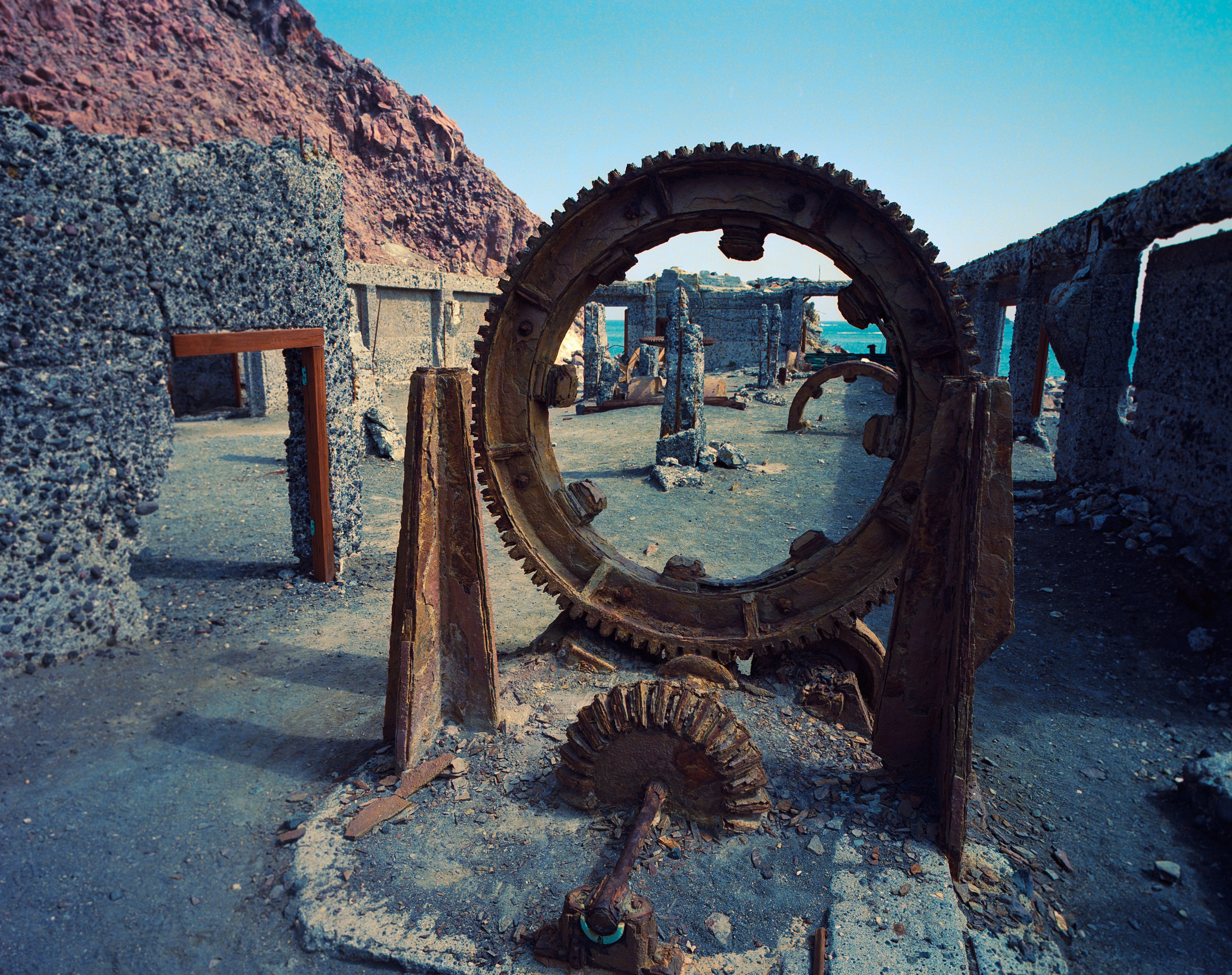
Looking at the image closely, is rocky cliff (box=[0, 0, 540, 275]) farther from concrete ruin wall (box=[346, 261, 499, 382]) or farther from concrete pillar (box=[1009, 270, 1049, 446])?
concrete pillar (box=[1009, 270, 1049, 446])

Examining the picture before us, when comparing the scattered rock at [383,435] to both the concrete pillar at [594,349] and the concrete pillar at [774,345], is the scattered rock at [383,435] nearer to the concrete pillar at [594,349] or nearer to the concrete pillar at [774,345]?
the concrete pillar at [594,349]

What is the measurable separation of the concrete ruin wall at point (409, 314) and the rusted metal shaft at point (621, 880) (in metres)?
15.3

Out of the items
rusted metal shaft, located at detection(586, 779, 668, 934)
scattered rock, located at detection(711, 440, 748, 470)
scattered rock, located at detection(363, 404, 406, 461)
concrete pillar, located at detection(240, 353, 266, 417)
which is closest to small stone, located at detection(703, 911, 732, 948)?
rusted metal shaft, located at detection(586, 779, 668, 934)

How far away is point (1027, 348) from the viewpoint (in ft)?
40.7

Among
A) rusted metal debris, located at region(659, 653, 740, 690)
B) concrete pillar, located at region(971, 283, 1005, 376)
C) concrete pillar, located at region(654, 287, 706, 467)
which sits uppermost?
concrete pillar, located at region(971, 283, 1005, 376)

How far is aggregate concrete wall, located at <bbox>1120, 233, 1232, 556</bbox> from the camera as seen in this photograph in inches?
241

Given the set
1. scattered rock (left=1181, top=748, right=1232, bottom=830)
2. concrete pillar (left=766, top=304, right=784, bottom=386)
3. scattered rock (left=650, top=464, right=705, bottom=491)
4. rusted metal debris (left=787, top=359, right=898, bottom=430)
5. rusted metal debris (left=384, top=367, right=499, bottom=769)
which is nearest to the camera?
rusted metal debris (left=384, top=367, right=499, bottom=769)

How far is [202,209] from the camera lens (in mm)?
5293

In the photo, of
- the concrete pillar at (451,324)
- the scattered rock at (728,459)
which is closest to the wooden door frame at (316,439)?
the scattered rock at (728,459)

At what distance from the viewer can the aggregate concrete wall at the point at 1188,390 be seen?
6.12 m

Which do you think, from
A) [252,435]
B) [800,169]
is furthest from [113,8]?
[800,169]

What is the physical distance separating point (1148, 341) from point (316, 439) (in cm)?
858

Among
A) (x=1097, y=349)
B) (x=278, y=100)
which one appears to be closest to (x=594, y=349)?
(x=1097, y=349)

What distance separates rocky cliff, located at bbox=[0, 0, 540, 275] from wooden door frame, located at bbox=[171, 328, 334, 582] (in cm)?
1153
